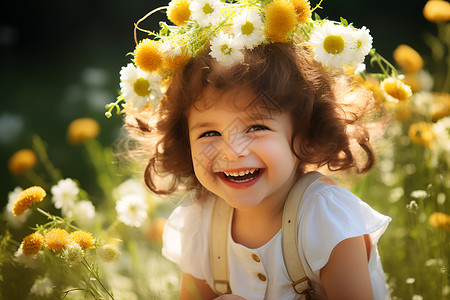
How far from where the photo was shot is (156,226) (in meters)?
1.69

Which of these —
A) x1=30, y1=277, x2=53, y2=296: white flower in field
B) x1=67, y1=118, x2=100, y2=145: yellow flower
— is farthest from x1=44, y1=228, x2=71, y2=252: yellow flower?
x1=67, y1=118, x2=100, y2=145: yellow flower

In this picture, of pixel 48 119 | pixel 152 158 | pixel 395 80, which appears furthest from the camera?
pixel 48 119

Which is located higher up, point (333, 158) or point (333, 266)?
point (333, 158)

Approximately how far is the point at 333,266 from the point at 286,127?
0.34 meters

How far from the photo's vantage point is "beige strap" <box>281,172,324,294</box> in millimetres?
1225

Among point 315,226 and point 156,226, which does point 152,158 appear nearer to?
point 156,226

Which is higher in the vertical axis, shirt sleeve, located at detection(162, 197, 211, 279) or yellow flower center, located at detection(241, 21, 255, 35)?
yellow flower center, located at detection(241, 21, 255, 35)

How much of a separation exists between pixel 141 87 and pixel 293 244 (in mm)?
522

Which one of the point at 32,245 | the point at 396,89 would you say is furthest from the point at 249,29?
the point at 32,245

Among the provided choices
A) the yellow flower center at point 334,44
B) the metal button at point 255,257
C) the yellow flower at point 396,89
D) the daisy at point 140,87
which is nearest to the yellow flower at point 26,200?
the daisy at point 140,87

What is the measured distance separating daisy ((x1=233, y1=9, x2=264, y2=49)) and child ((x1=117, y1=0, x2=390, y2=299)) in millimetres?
18

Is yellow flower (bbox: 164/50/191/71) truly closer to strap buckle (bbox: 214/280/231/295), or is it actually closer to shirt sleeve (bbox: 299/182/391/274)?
shirt sleeve (bbox: 299/182/391/274)

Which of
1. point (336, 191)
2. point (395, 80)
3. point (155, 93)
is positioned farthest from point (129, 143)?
point (395, 80)

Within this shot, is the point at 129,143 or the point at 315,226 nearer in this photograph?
the point at 315,226
